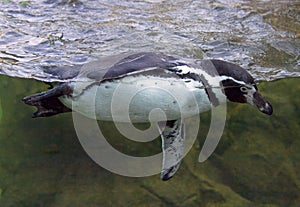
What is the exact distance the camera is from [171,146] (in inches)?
122

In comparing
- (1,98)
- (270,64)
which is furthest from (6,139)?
(270,64)

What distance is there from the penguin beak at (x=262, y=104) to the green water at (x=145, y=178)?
0.28 meters

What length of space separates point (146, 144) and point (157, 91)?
581mm

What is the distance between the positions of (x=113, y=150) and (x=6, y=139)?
62cm

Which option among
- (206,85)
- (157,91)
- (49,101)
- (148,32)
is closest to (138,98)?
(157,91)

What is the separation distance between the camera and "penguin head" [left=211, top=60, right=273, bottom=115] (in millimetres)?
2992

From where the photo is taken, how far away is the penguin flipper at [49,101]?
2859 mm

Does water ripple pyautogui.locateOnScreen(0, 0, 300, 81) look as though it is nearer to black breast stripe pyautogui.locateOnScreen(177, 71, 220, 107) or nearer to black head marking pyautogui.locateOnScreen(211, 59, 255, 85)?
black head marking pyautogui.locateOnScreen(211, 59, 255, 85)

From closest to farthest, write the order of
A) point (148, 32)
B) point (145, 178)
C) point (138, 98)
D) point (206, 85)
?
point (138, 98), point (206, 85), point (145, 178), point (148, 32)

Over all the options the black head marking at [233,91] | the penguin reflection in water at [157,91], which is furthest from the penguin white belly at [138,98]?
the black head marking at [233,91]

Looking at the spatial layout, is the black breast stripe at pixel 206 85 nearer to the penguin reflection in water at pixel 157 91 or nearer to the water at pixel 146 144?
the penguin reflection in water at pixel 157 91

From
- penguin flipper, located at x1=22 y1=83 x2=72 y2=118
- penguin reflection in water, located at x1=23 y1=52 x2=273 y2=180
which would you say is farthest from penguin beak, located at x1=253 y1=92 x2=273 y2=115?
penguin flipper, located at x1=22 y1=83 x2=72 y2=118

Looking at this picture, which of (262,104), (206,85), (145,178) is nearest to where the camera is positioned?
(206,85)

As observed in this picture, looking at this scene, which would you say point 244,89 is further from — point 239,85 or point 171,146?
point 171,146
